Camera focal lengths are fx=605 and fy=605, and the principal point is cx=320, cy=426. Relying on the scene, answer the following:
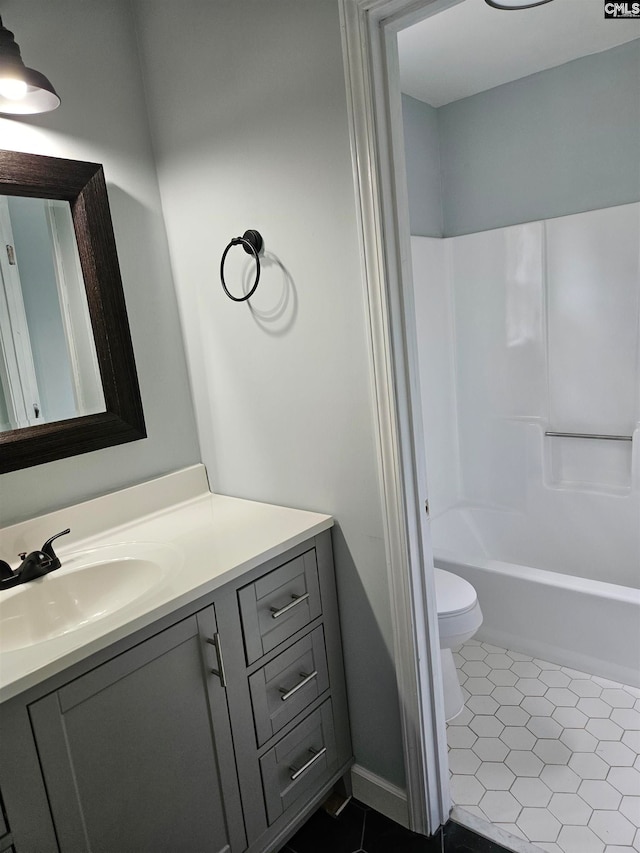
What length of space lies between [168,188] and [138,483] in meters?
0.90

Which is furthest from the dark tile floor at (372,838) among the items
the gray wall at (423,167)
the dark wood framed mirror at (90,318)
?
the gray wall at (423,167)

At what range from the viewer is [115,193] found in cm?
175

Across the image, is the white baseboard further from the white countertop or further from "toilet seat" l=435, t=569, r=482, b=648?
the white countertop

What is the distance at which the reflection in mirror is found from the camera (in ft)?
5.04

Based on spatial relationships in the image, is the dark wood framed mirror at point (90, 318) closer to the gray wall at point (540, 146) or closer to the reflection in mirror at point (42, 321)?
the reflection in mirror at point (42, 321)

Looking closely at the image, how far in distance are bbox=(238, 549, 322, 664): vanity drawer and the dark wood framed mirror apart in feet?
2.10

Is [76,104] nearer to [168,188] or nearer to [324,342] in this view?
[168,188]

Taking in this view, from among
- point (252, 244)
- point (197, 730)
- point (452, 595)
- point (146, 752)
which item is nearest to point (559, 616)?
point (452, 595)

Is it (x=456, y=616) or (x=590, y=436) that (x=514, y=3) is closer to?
(x=590, y=436)

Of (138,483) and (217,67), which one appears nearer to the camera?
(217,67)

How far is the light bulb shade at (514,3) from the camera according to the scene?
1.99 metres

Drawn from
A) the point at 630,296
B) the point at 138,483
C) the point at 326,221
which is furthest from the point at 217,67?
the point at 630,296

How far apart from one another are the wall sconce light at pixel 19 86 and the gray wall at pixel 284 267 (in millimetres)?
408

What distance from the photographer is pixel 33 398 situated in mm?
1586
